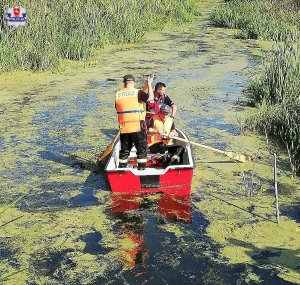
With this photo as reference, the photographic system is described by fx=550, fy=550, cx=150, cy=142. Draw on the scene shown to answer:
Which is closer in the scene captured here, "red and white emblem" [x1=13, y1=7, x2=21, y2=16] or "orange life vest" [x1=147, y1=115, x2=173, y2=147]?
"orange life vest" [x1=147, y1=115, x2=173, y2=147]

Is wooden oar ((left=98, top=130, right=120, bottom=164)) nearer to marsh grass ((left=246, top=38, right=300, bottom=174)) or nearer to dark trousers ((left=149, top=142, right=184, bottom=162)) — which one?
dark trousers ((left=149, top=142, right=184, bottom=162))

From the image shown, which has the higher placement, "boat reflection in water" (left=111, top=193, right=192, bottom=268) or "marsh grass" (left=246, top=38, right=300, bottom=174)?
"marsh grass" (left=246, top=38, right=300, bottom=174)

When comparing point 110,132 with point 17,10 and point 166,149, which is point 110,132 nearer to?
point 166,149

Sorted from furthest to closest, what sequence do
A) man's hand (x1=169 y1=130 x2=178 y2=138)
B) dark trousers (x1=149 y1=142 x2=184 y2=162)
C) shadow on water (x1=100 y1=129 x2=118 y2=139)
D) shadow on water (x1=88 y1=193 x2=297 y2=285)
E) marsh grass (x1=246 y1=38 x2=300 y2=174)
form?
shadow on water (x1=100 y1=129 x2=118 y2=139), marsh grass (x1=246 y1=38 x2=300 y2=174), dark trousers (x1=149 y1=142 x2=184 y2=162), man's hand (x1=169 y1=130 x2=178 y2=138), shadow on water (x1=88 y1=193 x2=297 y2=285)

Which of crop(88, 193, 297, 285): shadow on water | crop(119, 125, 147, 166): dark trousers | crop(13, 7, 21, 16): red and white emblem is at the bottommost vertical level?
crop(88, 193, 297, 285): shadow on water

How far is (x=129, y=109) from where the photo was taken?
627cm

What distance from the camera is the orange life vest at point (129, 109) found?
246 inches

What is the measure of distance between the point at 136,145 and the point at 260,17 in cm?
1238

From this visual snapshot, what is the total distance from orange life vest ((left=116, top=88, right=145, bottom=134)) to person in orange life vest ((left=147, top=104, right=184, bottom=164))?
564 mm

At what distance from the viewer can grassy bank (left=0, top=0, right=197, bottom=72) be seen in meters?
12.3

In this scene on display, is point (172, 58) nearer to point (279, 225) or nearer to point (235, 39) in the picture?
point (235, 39)

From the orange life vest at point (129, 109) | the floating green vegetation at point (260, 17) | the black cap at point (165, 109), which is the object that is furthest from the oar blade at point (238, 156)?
the floating green vegetation at point (260, 17)

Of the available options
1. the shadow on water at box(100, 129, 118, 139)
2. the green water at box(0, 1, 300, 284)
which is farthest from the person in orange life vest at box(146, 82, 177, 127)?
the shadow on water at box(100, 129, 118, 139)

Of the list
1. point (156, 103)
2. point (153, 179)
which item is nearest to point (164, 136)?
point (156, 103)
